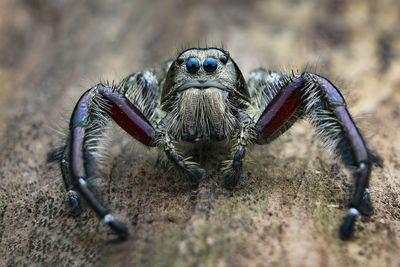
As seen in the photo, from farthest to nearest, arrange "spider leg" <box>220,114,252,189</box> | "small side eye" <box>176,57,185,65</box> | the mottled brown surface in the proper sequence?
1. "small side eye" <box>176,57,185,65</box>
2. "spider leg" <box>220,114,252,189</box>
3. the mottled brown surface

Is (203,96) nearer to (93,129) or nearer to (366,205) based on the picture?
(93,129)

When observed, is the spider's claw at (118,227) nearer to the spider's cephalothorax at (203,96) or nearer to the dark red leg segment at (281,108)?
the spider's cephalothorax at (203,96)

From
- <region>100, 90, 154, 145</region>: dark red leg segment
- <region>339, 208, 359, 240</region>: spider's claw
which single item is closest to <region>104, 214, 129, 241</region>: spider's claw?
<region>100, 90, 154, 145</region>: dark red leg segment

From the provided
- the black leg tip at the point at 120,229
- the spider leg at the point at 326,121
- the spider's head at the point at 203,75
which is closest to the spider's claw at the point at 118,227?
the black leg tip at the point at 120,229

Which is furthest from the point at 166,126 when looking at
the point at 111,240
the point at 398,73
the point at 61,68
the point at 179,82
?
the point at 398,73

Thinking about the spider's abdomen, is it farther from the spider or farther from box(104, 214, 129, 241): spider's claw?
box(104, 214, 129, 241): spider's claw

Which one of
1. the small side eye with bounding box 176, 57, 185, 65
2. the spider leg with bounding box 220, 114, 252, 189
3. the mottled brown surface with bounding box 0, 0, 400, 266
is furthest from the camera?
the small side eye with bounding box 176, 57, 185, 65

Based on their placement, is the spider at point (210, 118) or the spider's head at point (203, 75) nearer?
the spider at point (210, 118)
